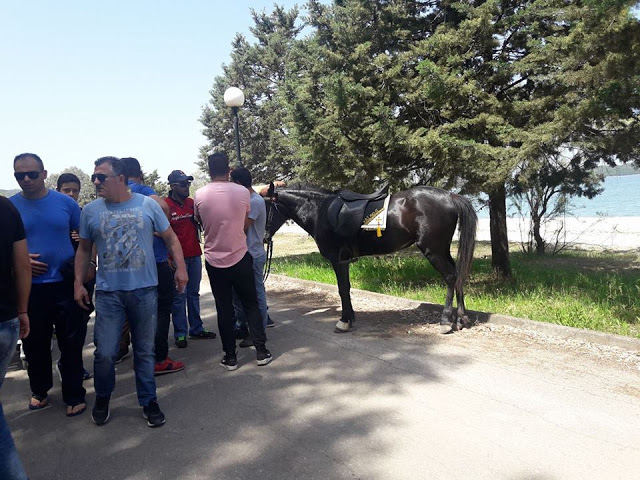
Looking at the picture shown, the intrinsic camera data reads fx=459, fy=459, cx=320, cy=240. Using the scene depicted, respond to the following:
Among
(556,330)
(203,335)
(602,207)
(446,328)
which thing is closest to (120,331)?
(203,335)

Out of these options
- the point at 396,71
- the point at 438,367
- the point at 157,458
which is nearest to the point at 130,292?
the point at 157,458

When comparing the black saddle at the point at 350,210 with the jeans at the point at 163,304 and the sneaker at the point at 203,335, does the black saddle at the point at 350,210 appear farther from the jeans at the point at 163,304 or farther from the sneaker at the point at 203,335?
the jeans at the point at 163,304

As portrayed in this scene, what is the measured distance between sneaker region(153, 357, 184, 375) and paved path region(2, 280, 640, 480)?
10 cm

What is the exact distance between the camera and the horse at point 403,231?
6.05m

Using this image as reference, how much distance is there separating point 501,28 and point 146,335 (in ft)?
26.2

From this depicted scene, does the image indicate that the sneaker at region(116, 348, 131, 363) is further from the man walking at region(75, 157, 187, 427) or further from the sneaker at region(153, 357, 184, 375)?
the man walking at region(75, 157, 187, 427)

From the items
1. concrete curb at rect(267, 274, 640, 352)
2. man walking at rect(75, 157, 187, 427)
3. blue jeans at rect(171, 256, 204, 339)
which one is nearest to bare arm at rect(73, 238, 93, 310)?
man walking at rect(75, 157, 187, 427)

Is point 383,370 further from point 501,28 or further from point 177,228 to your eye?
point 501,28

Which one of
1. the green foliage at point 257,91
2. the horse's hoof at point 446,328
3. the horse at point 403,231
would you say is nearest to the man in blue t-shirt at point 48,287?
the horse at point 403,231

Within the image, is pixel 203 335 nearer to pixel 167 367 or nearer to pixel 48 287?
pixel 167 367

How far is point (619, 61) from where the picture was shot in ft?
18.7

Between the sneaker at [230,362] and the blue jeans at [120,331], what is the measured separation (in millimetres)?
1117

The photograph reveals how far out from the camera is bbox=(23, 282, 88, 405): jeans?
12.7 feet

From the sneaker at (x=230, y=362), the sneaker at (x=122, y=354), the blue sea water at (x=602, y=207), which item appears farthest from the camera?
the blue sea water at (x=602, y=207)
